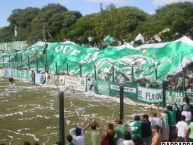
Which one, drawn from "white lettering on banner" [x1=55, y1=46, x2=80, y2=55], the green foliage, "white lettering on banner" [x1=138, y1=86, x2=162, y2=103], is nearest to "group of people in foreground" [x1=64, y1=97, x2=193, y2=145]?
"white lettering on banner" [x1=138, y1=86, x2=162, y2=103]

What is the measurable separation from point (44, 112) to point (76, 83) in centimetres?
1291

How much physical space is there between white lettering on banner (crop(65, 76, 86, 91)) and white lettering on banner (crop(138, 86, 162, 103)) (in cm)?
887

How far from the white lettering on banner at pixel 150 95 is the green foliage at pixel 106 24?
37286 mm

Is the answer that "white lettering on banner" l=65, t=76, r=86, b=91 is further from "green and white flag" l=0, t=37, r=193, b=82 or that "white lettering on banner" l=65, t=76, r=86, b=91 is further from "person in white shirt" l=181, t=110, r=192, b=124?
"person in white shirt" l=181, t=110, r=192, b=124

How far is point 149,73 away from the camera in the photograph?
40250 mm

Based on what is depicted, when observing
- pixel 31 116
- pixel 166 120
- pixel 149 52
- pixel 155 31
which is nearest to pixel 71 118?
pixel 31 116

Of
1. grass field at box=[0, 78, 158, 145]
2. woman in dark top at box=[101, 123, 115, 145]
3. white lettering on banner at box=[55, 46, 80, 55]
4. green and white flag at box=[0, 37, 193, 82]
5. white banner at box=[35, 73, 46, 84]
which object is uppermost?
white lettering on banner at box=[55, 46, 80, 55]

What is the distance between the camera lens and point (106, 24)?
9494 centimetres

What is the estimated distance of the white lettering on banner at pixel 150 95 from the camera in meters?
33.7

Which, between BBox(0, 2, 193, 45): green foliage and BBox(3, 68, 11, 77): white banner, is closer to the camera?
BBox(3, 68, 11, 77): white banner

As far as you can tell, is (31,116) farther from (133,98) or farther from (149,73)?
(149,73)

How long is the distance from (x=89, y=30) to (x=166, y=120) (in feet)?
255

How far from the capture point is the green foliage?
79.8 metres

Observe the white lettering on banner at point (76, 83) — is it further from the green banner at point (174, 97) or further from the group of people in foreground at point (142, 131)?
the group of people in foreground at point (142, 131)
